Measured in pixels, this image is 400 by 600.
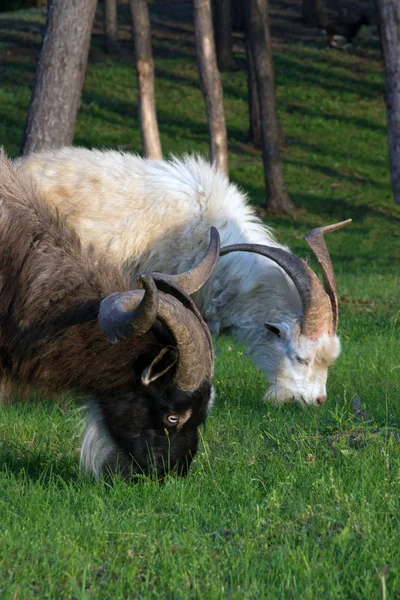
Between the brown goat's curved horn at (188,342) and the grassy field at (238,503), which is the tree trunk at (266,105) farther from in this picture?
the brown goat's curved horn at (188,342)

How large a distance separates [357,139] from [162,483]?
25.6 m

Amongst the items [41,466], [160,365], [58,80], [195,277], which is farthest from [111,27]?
[160,365]

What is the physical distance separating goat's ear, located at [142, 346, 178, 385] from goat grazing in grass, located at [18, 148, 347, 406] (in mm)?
2576

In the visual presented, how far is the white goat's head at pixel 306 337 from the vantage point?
755cm

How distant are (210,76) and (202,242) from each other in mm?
13713

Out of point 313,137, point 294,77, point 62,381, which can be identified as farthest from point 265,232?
point 294,77

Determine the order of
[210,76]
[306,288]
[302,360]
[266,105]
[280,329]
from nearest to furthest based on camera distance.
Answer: [306,288] → [302,360] → [280,329] → [210,76] → [266,105]

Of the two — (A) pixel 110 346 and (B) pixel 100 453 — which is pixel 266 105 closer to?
(A) pixel 110 346

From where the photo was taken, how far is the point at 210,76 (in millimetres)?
21250

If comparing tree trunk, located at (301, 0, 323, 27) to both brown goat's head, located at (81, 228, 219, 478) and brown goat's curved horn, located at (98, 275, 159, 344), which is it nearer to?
brown goat's head, located at (81, 228, 219, 478)

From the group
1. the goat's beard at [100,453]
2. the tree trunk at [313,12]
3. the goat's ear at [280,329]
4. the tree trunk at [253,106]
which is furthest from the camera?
the tree trunk at [313,12]

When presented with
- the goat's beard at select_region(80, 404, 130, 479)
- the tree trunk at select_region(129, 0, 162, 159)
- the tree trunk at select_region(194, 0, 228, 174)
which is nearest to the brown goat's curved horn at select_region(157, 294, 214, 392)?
the goat's beard at select_region(80, 404, 130, 479)

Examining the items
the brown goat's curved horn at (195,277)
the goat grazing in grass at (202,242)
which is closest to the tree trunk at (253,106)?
the goat grazing in grass at (202,242)

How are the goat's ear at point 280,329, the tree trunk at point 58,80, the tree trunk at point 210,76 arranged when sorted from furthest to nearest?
the tree trunk at point 210,76
the tree trunk at point 58,80
the goat's ear at point 280,329
